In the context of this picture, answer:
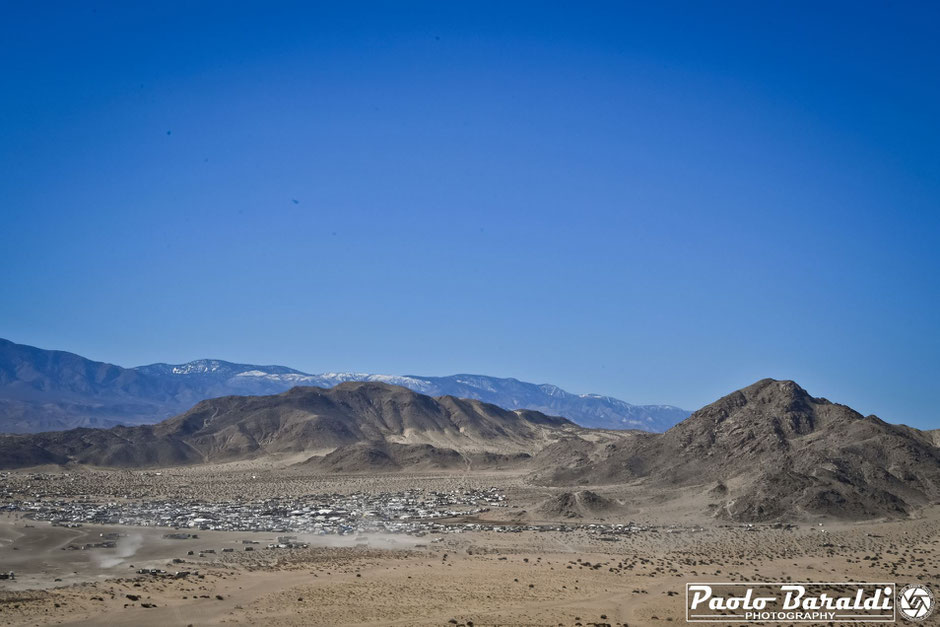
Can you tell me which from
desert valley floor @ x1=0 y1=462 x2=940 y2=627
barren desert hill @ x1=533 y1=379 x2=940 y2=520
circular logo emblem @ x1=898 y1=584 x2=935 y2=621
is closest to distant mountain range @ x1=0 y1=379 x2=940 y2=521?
barren desert hill @ x1=533 y1=379 x2=940 y2=520

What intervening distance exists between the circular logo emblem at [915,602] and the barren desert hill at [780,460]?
2111 centimetres

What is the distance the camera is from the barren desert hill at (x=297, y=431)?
117m

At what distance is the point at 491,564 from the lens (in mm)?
37844

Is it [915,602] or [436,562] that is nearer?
[915,602]

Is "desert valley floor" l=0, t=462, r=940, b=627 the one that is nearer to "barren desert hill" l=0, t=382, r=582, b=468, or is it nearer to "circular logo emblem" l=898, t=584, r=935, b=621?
"circular logo emblem" l=898, t=584, r=935, b=621

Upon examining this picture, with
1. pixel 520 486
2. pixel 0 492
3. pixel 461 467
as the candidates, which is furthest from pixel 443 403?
pixel 0 492

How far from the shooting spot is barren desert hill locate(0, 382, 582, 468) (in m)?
117

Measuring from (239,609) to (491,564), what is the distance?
13451 mm

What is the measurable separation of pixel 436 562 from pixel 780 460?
36.7 metres

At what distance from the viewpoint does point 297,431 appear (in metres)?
136

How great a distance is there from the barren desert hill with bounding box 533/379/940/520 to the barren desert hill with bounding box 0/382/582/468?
190ft

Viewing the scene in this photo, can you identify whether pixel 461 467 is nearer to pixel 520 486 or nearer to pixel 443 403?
pixel 520 486

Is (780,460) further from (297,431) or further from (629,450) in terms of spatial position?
(297,431)

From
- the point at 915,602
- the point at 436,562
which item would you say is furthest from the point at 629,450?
the point at 915,602
